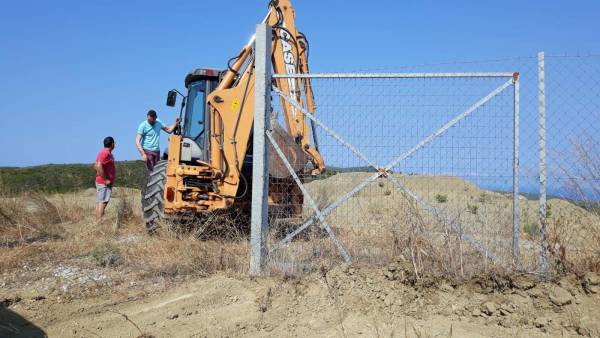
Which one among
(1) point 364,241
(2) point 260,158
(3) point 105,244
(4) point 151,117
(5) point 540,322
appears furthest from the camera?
(4) point 151,117

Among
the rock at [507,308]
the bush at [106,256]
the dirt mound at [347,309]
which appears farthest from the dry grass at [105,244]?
the rock at [507,308]

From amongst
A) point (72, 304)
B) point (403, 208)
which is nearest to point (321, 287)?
point (403, 208)

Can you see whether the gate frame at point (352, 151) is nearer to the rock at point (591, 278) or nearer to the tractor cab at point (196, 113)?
the rock at point (591, 278)

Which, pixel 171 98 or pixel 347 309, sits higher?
pixel 171 98

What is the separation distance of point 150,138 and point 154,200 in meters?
2.31

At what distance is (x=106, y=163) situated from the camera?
33.9ft

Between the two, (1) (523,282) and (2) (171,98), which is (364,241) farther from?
(2) (171,98)

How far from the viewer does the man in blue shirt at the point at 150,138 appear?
430 inches

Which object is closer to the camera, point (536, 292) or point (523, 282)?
point (536, 292)

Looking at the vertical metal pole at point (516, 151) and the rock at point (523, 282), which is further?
the vertical metal pole at point (516, 151)

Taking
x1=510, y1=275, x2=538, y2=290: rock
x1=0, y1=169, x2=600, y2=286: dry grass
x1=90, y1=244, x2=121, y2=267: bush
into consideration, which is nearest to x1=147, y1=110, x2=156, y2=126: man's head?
x1=0, y1=169, x2=600, y2=286: dry grass

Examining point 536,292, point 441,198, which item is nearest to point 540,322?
point 536,292

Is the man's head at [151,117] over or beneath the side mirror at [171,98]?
beneath

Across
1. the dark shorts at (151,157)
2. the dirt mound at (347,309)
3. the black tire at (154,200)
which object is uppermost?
the dark shorts at (151,157)
